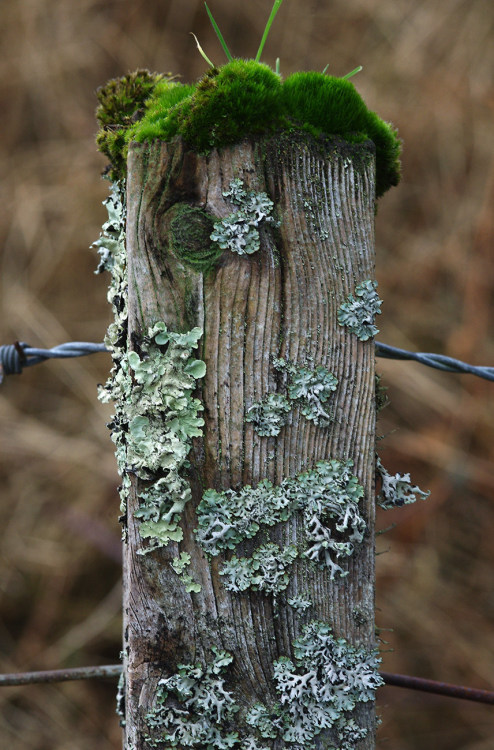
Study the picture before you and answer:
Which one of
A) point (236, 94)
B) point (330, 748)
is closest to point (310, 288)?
point (236, 94)

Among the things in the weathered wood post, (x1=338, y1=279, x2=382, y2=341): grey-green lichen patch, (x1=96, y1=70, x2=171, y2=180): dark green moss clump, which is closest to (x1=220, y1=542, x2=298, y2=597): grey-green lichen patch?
the weathered wood post

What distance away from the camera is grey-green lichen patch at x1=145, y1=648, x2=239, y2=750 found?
37.5 inches

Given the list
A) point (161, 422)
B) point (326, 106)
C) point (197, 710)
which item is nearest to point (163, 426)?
point (161, 422)

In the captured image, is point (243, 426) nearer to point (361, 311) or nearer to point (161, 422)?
point (161, 422)

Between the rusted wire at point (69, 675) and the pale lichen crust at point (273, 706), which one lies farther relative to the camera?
the rusted wire at point (69, 675)

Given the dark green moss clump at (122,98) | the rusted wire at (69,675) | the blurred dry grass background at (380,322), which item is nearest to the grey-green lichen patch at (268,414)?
the dark green moss clump at (122,98)

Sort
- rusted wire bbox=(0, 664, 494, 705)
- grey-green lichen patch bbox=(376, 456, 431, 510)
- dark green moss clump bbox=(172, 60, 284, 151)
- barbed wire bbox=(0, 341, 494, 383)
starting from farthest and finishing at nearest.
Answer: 1. barbed wire bbox=(0, 341, 494, 383)
2. rusted wire bbox=(0, 664, 494, 705)
3. grey-green lichen patch bbox=(376, 456, 431, 510)
4. dark green moss clump bbox=(172, 60, 284, 151)

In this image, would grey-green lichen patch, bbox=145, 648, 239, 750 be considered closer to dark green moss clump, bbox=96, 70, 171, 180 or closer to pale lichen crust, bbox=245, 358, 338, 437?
pale lichen crust, bbox=245, 358, 338, 437

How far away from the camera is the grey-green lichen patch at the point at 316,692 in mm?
954

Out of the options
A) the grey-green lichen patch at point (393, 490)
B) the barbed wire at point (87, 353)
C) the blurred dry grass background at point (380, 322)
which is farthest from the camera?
the blurred dry grass background at point (380, 322)

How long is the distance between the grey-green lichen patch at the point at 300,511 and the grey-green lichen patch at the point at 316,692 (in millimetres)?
120

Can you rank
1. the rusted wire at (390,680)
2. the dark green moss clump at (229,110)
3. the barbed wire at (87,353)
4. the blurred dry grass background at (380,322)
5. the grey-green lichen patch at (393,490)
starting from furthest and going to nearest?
the blurred dry grass background at (380,322)
the barbed wire at (87,353)
the rusted wire at (390,680)
the grey-green lichen patch at (393,490)
the dark green moss clump at (229,110)

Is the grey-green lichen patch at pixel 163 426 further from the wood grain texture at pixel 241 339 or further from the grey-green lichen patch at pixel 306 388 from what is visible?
the grey-green lichen patch at pixel 306 388

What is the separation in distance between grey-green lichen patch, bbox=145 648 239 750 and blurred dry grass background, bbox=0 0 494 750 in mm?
2638
